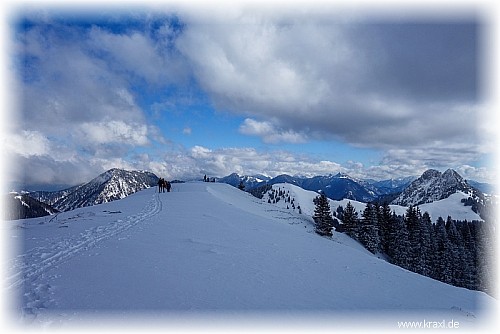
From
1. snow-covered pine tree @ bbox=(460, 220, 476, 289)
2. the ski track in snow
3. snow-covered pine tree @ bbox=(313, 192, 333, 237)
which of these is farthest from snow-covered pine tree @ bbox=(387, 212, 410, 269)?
the ski track in snow

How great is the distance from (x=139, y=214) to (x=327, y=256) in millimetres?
15775

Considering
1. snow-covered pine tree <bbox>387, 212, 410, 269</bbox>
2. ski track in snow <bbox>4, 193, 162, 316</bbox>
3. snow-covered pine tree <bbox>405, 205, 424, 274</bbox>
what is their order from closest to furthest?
ski track in snow <bbox>4, 193, 162, 316</bbox>, snow-covered pine tree <bbox>405, 205, 424, 274</bbox>, snow-covered pine tree <bbox>387, 212, 410, 269</bbox>

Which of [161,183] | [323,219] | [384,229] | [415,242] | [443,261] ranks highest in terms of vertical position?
[161,183]

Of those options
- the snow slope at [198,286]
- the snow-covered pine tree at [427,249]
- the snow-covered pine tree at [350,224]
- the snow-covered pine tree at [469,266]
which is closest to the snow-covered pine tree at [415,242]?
the snow-covered pine tree at [427,249]

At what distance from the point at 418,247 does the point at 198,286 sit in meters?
58.0

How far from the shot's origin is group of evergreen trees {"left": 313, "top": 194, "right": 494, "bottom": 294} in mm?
50781

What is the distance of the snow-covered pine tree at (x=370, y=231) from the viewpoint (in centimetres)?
5222

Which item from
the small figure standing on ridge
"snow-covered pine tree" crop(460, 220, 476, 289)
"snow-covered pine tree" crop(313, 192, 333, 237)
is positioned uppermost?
the small figure standing on ridge

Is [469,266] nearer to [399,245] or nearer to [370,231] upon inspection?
[399,245]

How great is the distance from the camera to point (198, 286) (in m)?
8.90

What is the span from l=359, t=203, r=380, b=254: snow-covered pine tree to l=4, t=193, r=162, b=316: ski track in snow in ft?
160

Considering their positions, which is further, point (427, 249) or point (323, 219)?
point (427, 249)

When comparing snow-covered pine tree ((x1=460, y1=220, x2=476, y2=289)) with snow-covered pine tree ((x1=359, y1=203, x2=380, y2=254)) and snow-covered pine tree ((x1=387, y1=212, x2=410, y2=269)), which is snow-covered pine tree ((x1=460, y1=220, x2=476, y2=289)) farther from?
snow-covered pine tree ((x1=359, y1=203, x2=380, y2=254))

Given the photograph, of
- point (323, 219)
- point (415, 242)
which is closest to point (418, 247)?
point (415, 242)
